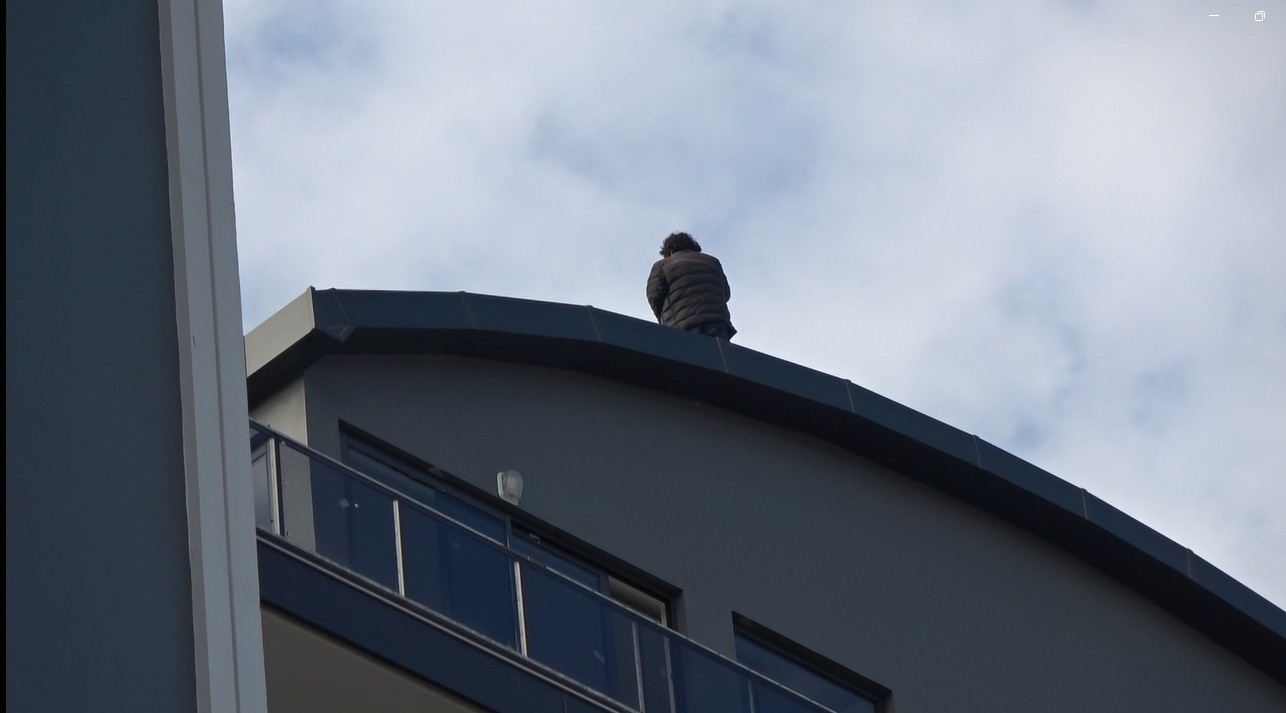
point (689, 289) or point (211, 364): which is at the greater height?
point (689, 289)

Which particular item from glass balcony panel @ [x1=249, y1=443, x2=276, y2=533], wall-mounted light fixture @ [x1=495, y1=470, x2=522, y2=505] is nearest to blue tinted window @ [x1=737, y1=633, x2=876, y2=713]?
wall-mounted light fixture @ [x1=495, y1=470, x2=522, y2=505]

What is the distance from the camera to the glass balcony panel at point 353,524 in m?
9.73

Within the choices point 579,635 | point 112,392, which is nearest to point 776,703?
point 579,635

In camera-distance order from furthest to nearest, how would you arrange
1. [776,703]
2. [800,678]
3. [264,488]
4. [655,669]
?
1. [800,678]
2. [776,703]
3. [655,669]
4. [264,488]

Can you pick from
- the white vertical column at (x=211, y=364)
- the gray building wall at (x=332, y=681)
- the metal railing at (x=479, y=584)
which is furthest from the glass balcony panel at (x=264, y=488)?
the white vertical column at (x=211, y=364)

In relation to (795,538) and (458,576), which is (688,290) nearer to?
(795,538)

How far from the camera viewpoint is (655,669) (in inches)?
427

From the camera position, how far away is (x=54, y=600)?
322 cm

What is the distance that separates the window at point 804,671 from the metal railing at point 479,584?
131 inches

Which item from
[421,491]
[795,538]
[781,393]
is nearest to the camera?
[421,491]

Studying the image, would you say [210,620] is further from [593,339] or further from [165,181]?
[593,339]

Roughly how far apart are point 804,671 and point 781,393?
2296mm

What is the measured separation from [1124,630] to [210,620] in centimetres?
1527

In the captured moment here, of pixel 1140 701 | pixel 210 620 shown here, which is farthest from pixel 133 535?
pixel 1140 701
